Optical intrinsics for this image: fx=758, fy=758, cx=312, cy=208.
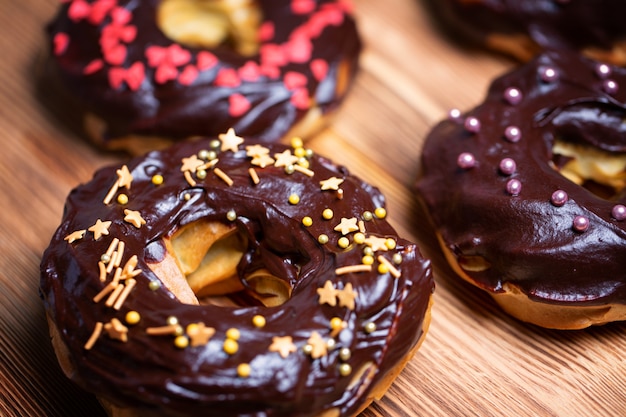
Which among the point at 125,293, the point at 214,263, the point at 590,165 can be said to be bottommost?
the point at 590,165

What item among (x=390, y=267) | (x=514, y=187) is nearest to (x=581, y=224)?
(x=514, y=187)

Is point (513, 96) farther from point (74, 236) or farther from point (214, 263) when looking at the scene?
point (74, 236)

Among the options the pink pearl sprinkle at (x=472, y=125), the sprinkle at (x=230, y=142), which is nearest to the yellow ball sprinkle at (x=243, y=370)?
the sprinkle at (x=230, y=142)

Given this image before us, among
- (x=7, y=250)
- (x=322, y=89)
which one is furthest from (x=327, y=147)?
(x=7, y=250)

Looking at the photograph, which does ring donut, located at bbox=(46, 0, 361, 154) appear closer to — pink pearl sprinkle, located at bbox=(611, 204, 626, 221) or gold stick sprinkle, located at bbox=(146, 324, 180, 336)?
gold stick sprinkle, located at bbox=(146, 324, 180, 336)

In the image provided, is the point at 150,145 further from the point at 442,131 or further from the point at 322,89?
the point at 442,131

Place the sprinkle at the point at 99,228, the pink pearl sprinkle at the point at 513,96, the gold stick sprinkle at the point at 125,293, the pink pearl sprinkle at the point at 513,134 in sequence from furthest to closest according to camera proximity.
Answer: the pink pearl sprinkle at the point at 513,96 → the pink pearl sprinkle at the point at 513,134 → the sprinkle at the point at 99,228 → the gold stick sprinkle at the point at 125,293

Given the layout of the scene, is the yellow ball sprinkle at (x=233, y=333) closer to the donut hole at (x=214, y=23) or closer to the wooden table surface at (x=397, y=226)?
the wooden table surface at (x=397, y=226)
